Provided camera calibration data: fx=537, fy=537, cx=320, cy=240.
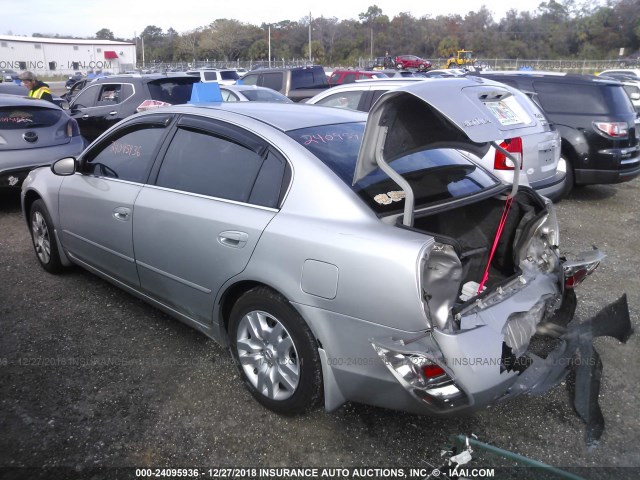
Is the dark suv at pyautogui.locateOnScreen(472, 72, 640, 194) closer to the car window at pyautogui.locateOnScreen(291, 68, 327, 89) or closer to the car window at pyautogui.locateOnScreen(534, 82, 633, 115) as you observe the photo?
the car window at pyautogui.locateOnScreen(534, 82, 633, 115)

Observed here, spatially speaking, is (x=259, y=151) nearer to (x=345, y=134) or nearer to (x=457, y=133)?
(x=345, y=134)

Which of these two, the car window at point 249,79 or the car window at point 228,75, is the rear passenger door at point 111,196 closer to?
the car window at point 249,79

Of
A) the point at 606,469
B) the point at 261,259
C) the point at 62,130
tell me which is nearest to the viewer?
the point at 606,469

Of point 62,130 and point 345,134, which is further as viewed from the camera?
point 62,130

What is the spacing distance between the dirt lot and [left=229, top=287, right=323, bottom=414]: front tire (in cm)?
17

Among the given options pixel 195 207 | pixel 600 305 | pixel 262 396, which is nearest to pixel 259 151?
pixel 195 207

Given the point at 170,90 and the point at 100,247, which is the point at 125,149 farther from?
the point at 170,90

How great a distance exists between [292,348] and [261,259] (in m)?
0.47

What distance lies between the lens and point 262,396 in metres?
2.90

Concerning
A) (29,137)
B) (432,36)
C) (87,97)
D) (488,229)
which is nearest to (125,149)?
(488,229)

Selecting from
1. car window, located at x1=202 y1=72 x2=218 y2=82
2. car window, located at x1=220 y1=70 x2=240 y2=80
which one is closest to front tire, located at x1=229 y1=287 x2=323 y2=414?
car window, located at x1=202 y1=72 x2=218 y2=82

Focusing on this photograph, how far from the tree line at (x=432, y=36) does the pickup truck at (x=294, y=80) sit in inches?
2082

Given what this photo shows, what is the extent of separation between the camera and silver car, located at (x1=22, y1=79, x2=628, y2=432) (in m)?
2.29

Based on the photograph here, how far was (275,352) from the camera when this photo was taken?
277 cm
